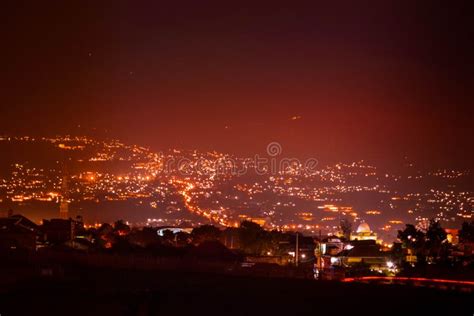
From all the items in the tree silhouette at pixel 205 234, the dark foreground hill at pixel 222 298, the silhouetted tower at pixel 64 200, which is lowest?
the dark foreground hill at pixel 222 298

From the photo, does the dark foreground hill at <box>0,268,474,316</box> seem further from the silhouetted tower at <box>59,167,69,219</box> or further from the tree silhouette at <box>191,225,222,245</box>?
the silhouetted tower at <box>59,167,69,219</box>

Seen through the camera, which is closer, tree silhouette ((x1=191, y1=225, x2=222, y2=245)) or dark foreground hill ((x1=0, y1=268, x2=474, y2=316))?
dark foreground hill ((x1=0, y1=268, x2=474, y2=316))

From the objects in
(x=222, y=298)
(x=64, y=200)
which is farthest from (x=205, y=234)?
(x=64, y=200)

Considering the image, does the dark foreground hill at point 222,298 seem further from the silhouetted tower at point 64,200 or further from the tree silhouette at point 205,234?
the silhouetted tower at point 64,200

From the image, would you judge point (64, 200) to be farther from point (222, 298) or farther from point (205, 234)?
point (222, 298)

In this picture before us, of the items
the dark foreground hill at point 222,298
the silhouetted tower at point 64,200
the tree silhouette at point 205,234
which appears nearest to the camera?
the dark foreground hill at point 222,298

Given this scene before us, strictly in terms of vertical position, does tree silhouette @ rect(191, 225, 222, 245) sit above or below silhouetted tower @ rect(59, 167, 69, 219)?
below

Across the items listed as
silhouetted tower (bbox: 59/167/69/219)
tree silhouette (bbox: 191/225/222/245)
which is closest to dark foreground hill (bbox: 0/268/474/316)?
tree silhouette (bbox: 191/225/222/245)

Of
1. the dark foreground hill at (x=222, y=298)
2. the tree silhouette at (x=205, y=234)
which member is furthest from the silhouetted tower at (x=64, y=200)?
the dark foreground hill at (x=222, y=298)

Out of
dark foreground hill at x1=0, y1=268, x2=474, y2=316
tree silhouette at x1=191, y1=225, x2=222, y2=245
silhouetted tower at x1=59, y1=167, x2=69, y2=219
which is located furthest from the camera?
silhouetted tower at x1=59, y1=167, x2=69, y2=219

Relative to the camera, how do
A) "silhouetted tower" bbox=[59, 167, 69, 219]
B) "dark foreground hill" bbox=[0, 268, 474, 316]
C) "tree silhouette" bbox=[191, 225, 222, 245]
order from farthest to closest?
"silhouetted tower" bbox=[59, 167, 69, 219]
"tree silhouette" bbox=[191, 225, 222, 245]
"dark foreground hill" bbox=[0, 268, 474, 316]

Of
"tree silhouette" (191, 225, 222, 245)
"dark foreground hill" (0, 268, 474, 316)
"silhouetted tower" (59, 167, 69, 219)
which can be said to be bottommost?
"dark foreground hill" (0, 268, 474, 316)
